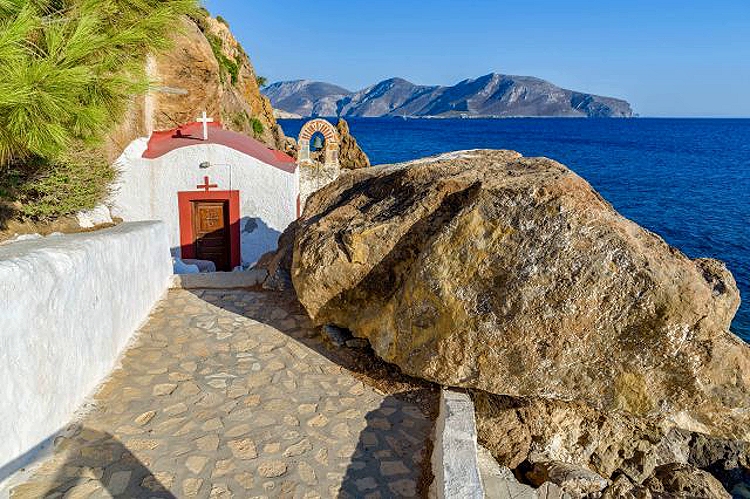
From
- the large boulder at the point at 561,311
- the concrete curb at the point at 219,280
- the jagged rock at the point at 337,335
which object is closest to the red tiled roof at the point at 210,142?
the concrete curb at the point at 219,280

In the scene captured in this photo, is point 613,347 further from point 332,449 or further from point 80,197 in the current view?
point 80,197

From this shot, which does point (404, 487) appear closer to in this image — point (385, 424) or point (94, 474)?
point (385, 424)

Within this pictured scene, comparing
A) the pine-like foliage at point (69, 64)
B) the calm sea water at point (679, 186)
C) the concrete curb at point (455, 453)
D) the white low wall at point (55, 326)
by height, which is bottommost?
the calm sea water at point (679, 186)

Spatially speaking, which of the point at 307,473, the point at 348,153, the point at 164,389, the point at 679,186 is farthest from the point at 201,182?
the point at 679,186

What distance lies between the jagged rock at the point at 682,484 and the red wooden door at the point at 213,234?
33.5ft

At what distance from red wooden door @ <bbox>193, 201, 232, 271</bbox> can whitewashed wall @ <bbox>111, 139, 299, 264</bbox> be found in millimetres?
437

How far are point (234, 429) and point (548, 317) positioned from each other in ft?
10.1

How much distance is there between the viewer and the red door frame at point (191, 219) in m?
12.8

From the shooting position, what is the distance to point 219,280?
867 centimetres

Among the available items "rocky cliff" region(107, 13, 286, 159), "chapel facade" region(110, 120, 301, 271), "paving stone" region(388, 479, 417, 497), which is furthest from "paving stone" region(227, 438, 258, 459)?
"chapel facade" region(110, 120, 301, 271)

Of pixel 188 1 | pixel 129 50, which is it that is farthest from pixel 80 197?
pixel 188 1

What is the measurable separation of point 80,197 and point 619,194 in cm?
3846

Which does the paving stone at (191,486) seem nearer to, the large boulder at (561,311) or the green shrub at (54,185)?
the large boulder at (561,311)

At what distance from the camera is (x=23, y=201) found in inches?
315
